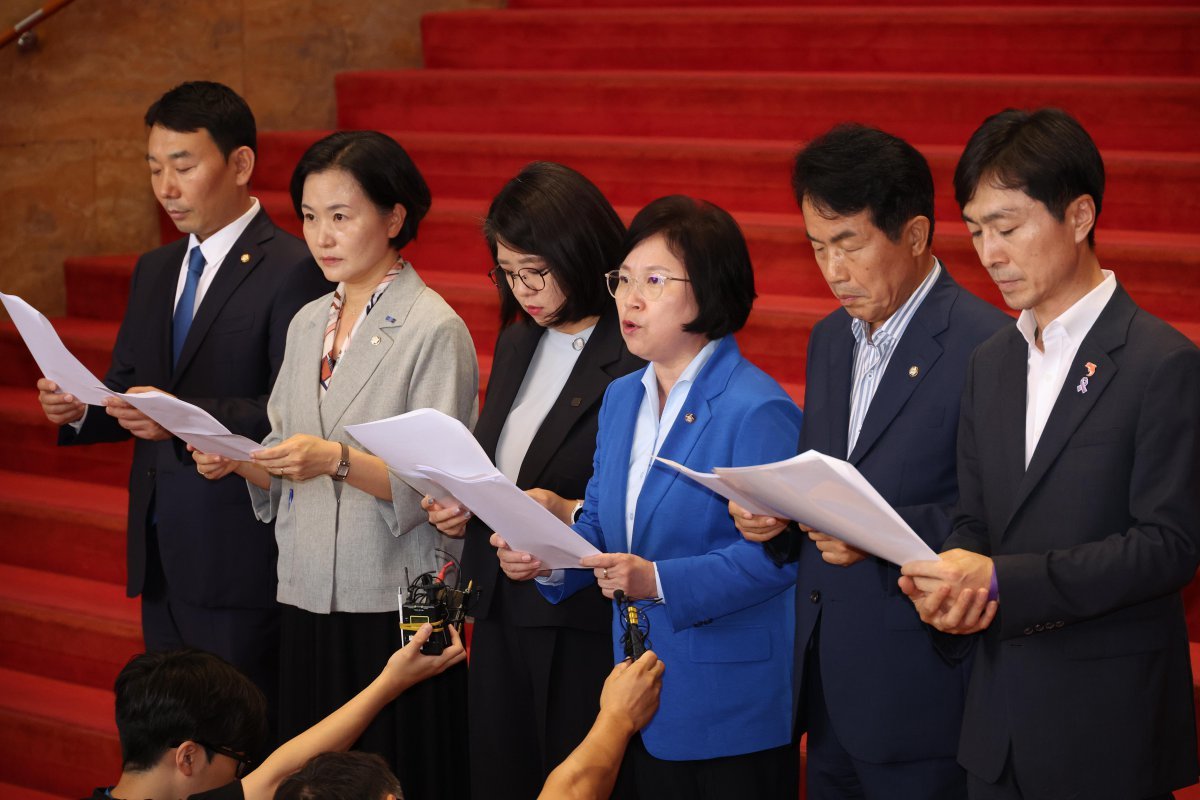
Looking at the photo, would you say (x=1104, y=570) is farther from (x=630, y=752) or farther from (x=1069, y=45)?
(x=1069, y=45)

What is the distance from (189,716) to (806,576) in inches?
40.0

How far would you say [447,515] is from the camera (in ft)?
8.68

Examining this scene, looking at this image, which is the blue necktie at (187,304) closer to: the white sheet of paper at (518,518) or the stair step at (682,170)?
the white sheet of paper at (518,518)

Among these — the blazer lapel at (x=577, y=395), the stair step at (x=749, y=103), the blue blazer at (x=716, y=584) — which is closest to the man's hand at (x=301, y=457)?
the blazer lapel at (x=577, y=395)

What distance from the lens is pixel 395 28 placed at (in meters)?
5.98

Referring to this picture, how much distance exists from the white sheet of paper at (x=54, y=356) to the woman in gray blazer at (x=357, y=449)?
29 centimetres

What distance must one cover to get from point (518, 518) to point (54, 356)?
4.04 feet

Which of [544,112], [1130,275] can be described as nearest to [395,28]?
[544,112]

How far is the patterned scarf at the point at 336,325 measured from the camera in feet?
9.52

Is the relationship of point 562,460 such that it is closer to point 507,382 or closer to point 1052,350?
point 507,382

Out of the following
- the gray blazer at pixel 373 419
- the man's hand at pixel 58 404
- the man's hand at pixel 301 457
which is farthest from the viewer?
the man's hand at pixel 58 404

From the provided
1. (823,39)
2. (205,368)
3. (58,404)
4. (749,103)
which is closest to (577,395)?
(205,368)

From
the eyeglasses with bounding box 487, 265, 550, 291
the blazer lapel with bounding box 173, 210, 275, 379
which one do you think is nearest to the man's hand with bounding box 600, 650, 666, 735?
the eyeglasses with bounding box 487, 265, 550, 291

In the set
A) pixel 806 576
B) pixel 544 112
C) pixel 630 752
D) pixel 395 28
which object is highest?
pixel 395 28
